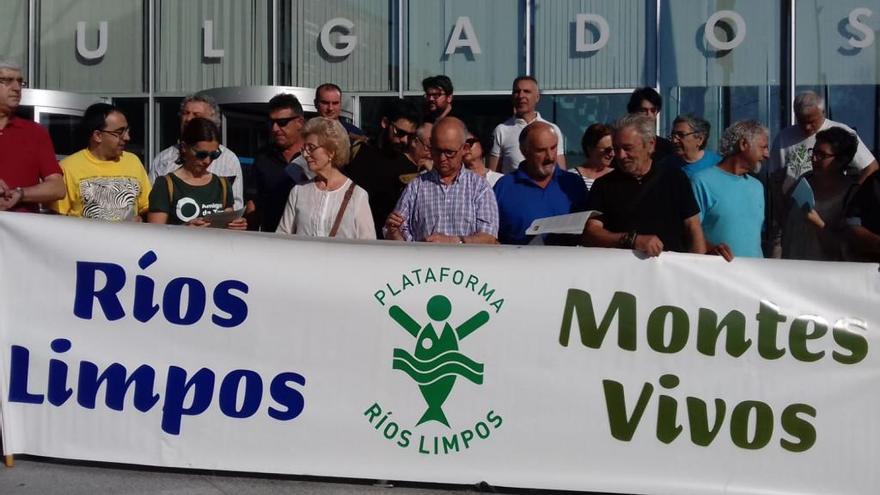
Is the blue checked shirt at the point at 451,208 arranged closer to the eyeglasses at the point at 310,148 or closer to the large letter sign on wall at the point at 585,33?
the eyeglasses at the point at 310,148

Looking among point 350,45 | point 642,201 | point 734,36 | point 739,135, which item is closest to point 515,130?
point 739,135

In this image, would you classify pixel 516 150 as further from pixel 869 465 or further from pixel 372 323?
pixel 869 465

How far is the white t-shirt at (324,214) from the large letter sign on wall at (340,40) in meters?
7.29

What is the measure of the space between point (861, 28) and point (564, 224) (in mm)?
7622

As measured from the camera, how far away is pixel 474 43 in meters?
13.3

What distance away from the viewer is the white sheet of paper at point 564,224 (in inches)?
225

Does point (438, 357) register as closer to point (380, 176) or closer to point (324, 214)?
point (324, 214)

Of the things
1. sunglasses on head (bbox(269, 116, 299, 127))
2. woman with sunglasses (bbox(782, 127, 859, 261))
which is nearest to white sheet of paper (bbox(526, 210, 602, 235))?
woman with sunglasses (bbox(782, 127, 859, 261))

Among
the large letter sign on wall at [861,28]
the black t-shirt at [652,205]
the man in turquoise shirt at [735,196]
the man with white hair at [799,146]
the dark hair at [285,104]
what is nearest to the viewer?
the black t-shirt at [652,205]

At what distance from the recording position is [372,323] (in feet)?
18.8

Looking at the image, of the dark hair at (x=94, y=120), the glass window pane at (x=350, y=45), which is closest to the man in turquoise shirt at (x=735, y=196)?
the dark hair at (x=94, y=120)

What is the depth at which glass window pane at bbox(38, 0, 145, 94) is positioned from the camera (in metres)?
14.5

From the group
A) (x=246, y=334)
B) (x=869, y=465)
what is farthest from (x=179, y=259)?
(x=869, y=465)

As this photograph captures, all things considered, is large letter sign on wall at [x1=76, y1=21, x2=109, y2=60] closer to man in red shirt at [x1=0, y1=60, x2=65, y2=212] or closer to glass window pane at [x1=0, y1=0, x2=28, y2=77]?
glass window pane at [x1=0, y1=0, x2=28, y2=77]
